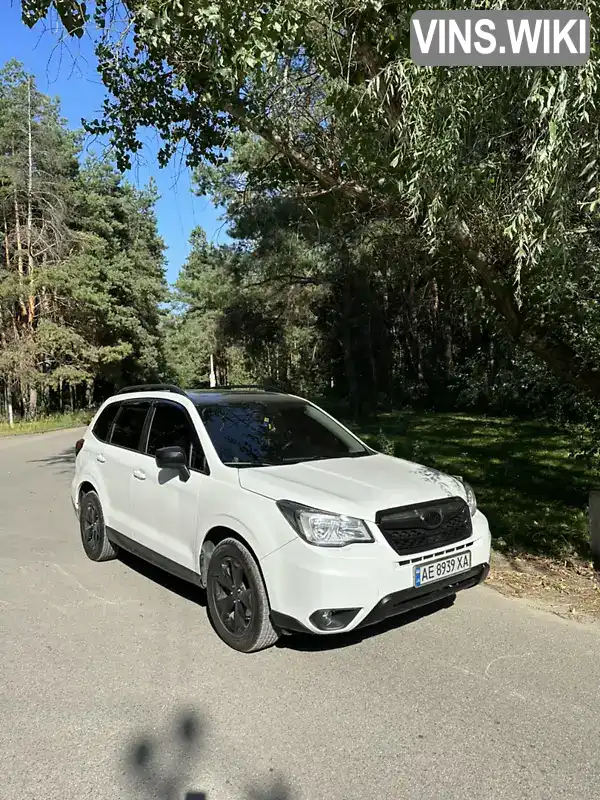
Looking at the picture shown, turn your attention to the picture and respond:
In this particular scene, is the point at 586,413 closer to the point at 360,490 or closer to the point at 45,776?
the point at 360,490

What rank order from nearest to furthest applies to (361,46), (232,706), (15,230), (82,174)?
1. (232,706)
2. (361,46)
3. (15,230)
4. (82,174)

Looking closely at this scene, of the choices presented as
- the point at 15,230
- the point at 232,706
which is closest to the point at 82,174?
the point at 15,230

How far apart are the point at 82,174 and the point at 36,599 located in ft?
103

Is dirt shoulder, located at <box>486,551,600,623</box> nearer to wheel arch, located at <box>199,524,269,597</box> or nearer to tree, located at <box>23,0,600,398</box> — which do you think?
tree, located at <box>23,0,600,398</box>

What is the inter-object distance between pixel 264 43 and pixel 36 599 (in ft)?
17.1

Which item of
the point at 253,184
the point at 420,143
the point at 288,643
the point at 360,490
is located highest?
the point at 253,184

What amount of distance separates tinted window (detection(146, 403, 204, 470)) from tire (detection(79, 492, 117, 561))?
1230mm

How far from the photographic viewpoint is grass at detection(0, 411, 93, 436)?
24486mm

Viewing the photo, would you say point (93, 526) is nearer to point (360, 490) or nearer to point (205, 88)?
point (360, 490)

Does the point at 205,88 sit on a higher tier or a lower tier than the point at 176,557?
higher

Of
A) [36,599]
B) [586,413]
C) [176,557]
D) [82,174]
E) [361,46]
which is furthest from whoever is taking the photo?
[82,174]

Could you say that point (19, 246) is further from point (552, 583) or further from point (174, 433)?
point (552, 583)

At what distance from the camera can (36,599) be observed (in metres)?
5.20

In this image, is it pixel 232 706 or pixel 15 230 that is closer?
pixel 232 706
